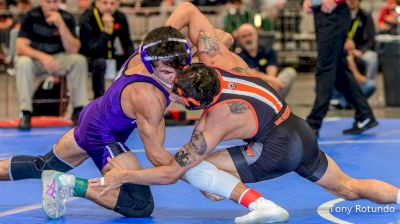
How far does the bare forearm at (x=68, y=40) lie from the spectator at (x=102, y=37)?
0.95ft

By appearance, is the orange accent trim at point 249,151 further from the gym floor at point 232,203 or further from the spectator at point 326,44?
the spectator at point 326,44

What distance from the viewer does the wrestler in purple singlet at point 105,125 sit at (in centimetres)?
523

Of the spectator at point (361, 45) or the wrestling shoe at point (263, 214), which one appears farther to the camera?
the spectator at point (361, 45)

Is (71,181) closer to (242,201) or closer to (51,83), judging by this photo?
(242,201)

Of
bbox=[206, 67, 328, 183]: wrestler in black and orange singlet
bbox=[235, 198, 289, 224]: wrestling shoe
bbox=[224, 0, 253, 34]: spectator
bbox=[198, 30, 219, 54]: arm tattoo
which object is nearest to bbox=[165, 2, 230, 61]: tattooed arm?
bbox=[198, 30, 219, 54]: arm tattoo

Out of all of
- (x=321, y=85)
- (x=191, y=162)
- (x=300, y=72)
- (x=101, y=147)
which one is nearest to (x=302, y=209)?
(x=191, y=162)

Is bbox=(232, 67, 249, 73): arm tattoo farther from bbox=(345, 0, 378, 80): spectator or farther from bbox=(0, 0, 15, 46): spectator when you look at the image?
bbox=(0, 0, 15, 46): spectator

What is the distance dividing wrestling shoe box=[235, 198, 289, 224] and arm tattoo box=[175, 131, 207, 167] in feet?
1.30

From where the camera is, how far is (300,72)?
16.5 m

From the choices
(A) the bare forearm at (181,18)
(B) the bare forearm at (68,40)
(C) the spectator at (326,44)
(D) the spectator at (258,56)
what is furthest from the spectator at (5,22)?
(A) the bare forearm at (181,18)

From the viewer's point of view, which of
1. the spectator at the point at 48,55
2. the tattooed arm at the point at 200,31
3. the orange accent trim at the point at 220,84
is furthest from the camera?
the spectator at the point at 48,55

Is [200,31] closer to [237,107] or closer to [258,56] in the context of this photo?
[237,107]

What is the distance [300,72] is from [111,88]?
451 inches

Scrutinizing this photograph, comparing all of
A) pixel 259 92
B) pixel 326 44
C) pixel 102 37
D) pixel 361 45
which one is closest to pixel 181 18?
pixel 259 92
